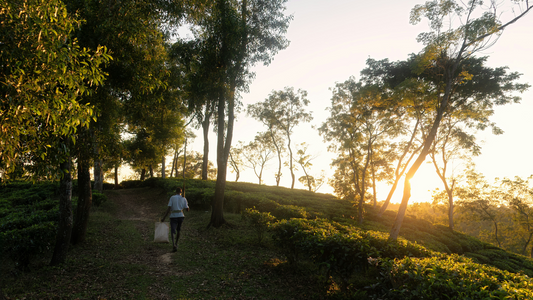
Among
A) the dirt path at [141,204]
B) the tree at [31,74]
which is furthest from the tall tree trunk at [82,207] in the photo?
the dirt path at [141,204]

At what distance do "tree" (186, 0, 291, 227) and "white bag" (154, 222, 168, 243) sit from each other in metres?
4.07

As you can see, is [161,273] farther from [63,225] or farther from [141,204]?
[141,204]

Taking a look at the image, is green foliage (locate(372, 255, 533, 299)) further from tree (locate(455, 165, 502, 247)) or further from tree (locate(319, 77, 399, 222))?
tree (locate(455, 165, 502, 247))

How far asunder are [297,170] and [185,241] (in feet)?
102

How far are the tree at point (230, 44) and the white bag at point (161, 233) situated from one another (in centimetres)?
407

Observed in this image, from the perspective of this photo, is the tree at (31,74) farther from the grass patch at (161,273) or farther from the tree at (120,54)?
the grass patch at (161,273)

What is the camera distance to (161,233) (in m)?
7.43

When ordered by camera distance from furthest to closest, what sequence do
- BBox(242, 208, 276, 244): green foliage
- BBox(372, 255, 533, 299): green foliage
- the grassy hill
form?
1. BBox(242, 208, 276, 244): green foliage
2. the grassy hill
3. BBox(372, 255, 533, 299): green foliage

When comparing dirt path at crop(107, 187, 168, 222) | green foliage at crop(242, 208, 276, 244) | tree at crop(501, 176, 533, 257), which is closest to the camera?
green foliage at crop(242, 208, 276, 244)

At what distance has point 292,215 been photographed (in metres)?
10.0

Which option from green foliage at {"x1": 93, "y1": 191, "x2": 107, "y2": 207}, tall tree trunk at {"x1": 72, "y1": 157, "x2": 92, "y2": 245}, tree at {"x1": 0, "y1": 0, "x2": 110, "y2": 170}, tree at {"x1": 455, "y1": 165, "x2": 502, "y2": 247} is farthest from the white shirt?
tree at {"x1": 455, "y1": 165, "x2": 502, "y2": 247}

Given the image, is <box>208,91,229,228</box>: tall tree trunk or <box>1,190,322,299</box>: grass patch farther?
<box>208,91,229,228</box>: tall tree trunk

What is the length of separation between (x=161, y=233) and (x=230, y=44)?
8115mm

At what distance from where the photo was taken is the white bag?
7375 millimetres
